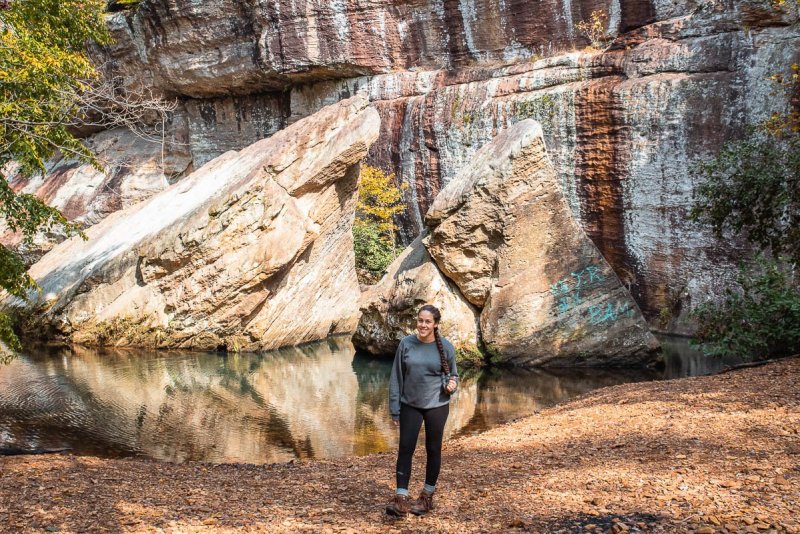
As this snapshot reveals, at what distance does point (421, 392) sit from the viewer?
5391 millimetres

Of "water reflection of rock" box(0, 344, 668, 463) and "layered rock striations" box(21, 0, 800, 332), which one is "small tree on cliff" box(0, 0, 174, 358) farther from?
"layered rock striations" box(21, 0, 800, 332)

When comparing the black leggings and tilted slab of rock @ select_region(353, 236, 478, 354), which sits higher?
the black leggings

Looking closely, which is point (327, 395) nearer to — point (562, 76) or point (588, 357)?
point (588, 357)

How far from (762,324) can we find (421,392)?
796 centimetres

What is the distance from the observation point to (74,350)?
18328mm

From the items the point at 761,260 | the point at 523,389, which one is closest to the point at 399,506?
the point at 761,260

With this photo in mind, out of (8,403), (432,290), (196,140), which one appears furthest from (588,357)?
(196,140)

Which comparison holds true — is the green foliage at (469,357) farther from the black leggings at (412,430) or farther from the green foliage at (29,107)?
the black leggings at (412,430)

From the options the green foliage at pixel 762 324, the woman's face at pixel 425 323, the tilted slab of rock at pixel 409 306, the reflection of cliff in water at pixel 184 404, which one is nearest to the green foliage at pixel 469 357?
the tilted slab of rock at pixel 409 306

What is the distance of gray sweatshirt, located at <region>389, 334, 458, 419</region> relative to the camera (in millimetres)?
5391

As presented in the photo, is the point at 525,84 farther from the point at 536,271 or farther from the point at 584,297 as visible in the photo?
the point at 584,297

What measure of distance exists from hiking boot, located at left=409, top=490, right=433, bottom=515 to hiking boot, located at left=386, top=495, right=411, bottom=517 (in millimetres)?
52

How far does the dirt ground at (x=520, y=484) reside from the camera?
5145mm

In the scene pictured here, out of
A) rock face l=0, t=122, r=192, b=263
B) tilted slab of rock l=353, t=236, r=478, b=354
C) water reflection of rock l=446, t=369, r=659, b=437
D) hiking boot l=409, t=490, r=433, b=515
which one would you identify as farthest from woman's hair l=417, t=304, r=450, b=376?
rock face l=0, t=122, r=192, b=263
